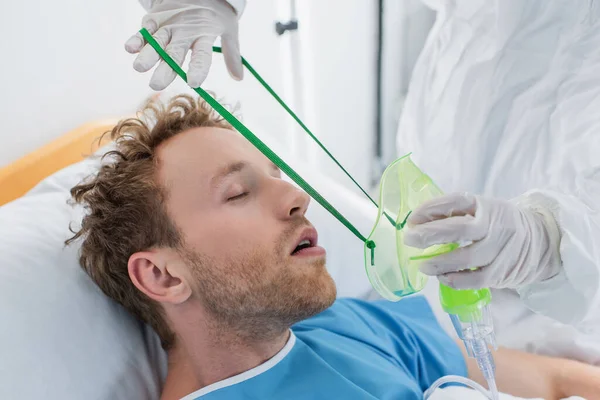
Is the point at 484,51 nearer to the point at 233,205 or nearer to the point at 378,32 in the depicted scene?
the point at 233,205

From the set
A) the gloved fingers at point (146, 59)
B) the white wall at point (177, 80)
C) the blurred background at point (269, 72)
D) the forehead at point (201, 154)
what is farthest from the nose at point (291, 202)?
the white wall at point (177, 80)

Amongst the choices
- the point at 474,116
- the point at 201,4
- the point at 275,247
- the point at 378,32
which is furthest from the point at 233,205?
the point at 378,32

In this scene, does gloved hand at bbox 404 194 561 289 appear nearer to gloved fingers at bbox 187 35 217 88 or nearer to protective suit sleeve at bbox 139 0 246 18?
gloved fingers at bbox 187 35 217 88

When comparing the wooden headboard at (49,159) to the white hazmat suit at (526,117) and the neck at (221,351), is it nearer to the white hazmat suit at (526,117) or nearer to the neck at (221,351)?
the neck at (221,351)

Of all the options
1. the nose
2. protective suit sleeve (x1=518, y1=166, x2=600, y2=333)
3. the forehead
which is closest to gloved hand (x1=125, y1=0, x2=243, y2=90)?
the forehead

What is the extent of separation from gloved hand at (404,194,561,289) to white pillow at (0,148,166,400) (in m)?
0.65

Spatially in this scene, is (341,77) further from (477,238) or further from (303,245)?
(477,238)

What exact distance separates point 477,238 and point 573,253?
0.19 meters

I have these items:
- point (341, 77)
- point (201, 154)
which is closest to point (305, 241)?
point (201, 154)

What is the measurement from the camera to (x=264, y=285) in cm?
111

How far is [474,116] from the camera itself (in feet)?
5.09

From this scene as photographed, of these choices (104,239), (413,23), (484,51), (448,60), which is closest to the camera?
(104,239)

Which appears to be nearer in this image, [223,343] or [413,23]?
[223,343]

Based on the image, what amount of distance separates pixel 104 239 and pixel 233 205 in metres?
0.29
